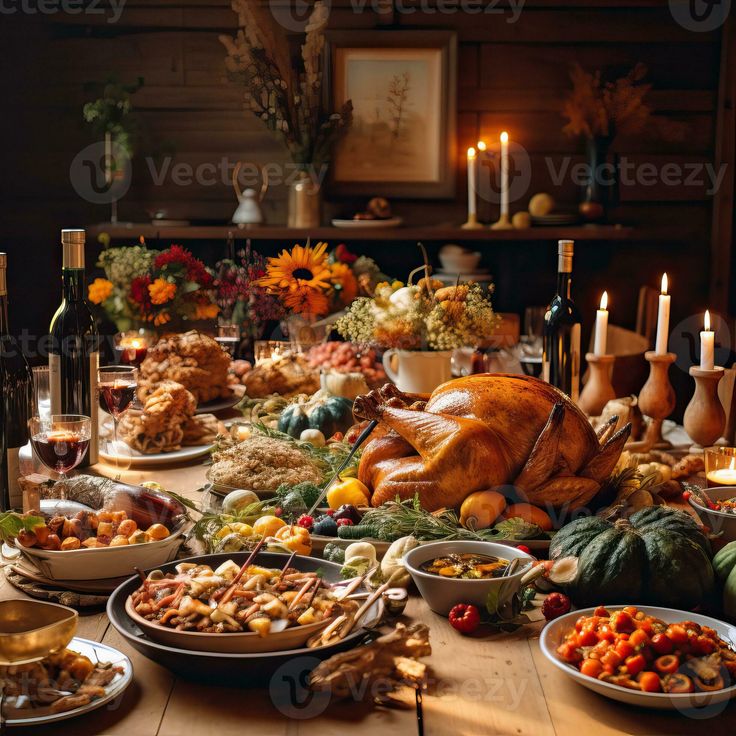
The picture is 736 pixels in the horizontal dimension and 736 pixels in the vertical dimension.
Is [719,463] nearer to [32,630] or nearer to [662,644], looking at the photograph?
[662,644]

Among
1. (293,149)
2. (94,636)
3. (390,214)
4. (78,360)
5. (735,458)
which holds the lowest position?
(94,636)

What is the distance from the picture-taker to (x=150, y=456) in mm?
1881

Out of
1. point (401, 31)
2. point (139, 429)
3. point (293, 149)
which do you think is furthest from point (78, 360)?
point (401, 31)

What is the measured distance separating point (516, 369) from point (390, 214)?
1911 mm

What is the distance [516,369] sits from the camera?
246 cm

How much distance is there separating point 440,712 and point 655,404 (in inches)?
46.8

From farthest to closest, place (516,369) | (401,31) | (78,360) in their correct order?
(401,31) → (516,369) → (78,360)

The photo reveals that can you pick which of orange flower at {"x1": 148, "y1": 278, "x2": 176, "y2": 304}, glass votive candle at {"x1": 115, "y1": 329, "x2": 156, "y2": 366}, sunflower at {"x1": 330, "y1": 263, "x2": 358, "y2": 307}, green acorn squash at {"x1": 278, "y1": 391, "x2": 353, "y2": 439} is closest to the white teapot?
sunflower at {"x1": 330, "y1": 263, "x2": 358, "y2": 307}

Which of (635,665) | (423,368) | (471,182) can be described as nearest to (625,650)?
(635,665)

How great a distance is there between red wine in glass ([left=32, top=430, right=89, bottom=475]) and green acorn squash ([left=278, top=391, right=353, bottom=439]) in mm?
637

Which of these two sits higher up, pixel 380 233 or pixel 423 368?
pixel 380 233

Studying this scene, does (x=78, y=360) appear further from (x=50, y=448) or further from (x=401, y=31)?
(x=401, y=31)

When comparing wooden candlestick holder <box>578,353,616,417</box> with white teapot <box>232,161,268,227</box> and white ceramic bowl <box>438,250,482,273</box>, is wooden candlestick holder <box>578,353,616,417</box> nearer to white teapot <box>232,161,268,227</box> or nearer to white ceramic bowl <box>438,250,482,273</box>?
white ceramic bowl <box>438,250,482,273</box>

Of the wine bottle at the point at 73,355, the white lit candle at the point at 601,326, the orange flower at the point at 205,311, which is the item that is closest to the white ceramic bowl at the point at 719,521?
the white lit candle at the point at 601,326
